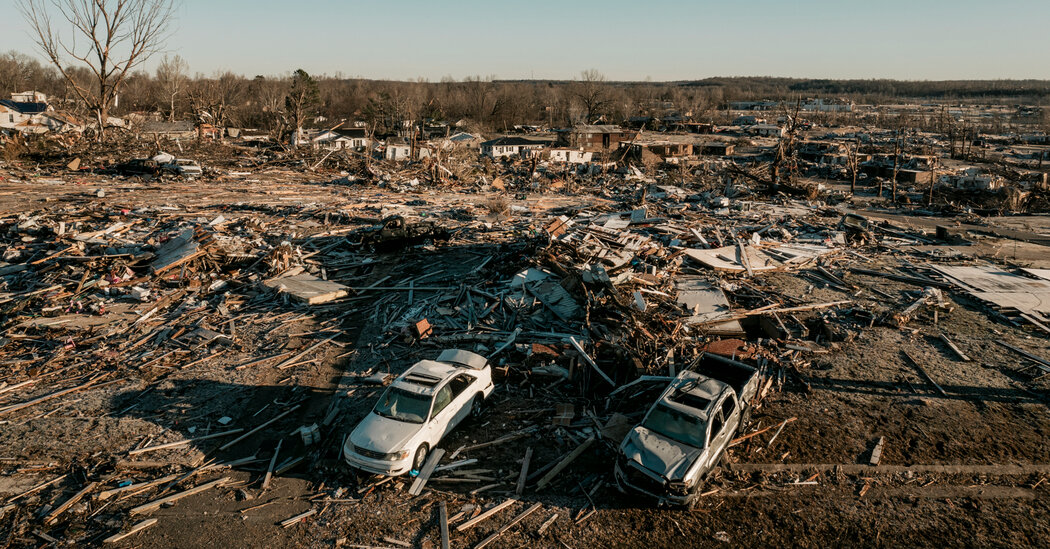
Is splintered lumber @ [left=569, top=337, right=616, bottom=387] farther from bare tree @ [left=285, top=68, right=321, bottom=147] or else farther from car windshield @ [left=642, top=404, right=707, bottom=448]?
bare tree @ [left=285, top=68, right=321, bottom=147]

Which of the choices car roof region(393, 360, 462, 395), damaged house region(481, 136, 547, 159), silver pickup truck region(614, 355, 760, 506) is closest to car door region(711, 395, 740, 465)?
silver pickup truck region(614, 355, 760, 506)

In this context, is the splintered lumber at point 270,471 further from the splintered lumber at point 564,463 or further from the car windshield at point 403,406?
the splintered lumber at point 564,463

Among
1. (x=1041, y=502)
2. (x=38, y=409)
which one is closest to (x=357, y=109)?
(x=38, y=409)

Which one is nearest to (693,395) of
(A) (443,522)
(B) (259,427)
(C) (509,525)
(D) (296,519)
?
(C) (509,525)

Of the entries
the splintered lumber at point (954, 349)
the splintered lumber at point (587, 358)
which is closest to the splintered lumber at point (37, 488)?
the splintered lumber at point (587, 358)

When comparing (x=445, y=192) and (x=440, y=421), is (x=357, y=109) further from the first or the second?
(x=440, y=421)

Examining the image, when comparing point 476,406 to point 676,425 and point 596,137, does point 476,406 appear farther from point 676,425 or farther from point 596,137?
point 596,137
